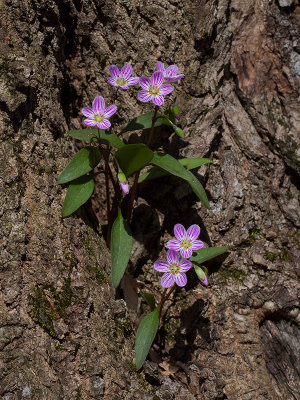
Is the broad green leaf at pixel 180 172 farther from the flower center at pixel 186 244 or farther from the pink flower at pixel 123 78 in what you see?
the pink flower at pixel 123 78

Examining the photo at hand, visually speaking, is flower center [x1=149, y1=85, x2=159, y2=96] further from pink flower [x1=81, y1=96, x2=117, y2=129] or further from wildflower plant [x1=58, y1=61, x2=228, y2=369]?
pink flower [x1=81, y1=96, x2=117, y2=129]

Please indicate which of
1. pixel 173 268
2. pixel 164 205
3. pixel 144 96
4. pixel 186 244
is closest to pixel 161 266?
pixel 173 268

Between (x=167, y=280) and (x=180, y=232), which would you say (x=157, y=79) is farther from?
(x=167, y=280)

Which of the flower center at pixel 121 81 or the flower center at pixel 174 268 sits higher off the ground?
the flower center at pixel 121 81

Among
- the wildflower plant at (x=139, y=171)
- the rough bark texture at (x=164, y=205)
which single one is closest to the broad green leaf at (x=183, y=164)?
the wildflower plant at (x=139, y=171)

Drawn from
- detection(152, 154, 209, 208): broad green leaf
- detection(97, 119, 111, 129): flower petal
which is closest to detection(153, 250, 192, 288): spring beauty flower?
detection(152, 154, 209, 208): broad green leaf

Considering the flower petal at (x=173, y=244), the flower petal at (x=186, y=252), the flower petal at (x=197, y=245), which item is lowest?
the flower petal at (x=173, y=244)

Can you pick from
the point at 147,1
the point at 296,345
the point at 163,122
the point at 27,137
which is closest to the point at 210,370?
the point at 296,345
